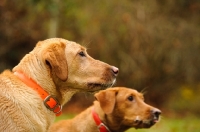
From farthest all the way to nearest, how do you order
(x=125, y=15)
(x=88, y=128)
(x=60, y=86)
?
(x=125, y=15), (x=88, y=128), (x=60, y=86)

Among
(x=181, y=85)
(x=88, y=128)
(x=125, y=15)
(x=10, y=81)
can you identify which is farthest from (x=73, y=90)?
(x=181, y=85)

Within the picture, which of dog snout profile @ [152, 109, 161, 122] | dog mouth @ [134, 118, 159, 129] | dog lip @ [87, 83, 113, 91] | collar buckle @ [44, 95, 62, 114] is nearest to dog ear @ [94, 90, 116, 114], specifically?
dog mouth @ [134, 118, 159, 129]

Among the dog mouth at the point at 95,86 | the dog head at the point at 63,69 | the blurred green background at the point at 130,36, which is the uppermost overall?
the dog head at the point at 63,69

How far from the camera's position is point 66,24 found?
1933 cm

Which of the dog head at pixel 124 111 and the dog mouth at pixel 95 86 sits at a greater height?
the dog mouth at pixel 95 86

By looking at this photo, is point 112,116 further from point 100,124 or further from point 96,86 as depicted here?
point 96,86

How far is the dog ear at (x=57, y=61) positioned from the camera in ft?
17.3

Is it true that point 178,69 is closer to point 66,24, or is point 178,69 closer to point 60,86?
point 66,24

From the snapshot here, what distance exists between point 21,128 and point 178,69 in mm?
14694

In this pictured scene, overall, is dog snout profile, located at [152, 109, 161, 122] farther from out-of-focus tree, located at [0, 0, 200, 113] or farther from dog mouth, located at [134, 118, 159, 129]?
out-of-focus tree, located at [0, 0, 200, 113]

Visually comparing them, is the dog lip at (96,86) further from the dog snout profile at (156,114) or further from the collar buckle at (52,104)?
the dog snout profile at (156,114)

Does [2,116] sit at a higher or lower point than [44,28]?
higher

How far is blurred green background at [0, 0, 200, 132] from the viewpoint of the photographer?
18.1 metres

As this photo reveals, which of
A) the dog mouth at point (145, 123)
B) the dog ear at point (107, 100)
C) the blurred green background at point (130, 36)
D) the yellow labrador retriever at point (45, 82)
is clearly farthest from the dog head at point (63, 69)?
the blurred green background at point (130, 36)
